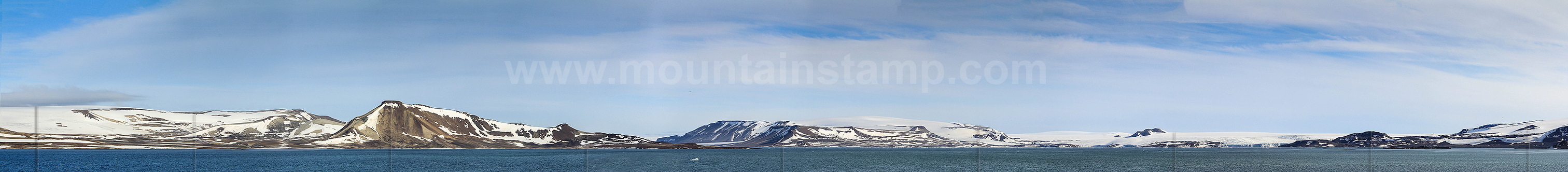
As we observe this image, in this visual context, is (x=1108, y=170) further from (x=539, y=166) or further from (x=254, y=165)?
(x=254, y=165)

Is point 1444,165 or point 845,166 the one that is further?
point 1444,165

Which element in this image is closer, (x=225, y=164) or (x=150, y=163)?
(x=225, y=164)

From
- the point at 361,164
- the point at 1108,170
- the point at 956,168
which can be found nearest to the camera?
the point at 1108,170

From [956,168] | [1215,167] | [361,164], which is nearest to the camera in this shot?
[956,168]

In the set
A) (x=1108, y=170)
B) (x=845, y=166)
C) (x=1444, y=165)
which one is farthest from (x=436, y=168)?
(x=1444, y=165)

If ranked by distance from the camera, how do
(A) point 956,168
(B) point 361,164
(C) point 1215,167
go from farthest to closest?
(B) point 361,164 < (C) point 1215,167 < (A) point 956,168

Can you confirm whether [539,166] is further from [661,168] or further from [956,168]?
[956,168]

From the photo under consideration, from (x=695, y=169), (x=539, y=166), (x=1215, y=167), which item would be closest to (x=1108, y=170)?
(x=1215, y=167)

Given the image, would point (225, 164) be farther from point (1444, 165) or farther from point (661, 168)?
point (1444, 165)
